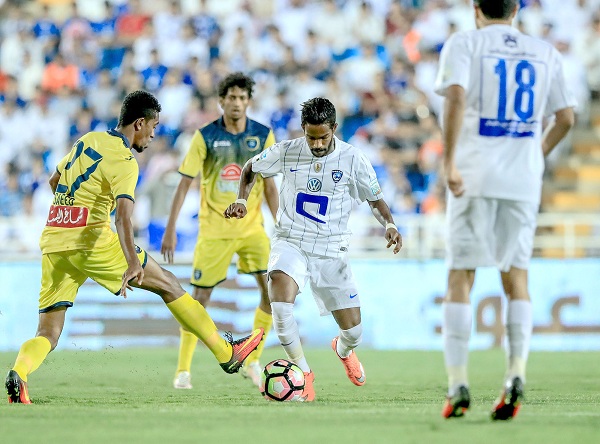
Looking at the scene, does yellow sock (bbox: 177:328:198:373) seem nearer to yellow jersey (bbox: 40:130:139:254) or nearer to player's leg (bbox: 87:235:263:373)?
player's leg (bbox: 87:235:263:373)

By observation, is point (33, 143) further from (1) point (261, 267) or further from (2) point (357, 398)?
(2) point (357, 398)

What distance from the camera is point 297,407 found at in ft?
23.0

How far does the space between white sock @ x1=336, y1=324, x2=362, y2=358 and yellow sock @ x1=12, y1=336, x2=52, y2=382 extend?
216 cm

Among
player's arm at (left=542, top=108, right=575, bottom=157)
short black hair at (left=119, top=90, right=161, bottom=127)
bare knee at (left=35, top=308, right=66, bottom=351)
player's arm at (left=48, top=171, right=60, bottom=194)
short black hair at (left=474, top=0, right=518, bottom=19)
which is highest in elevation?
short black hair at (left=474, top=0, right=518, bottom=19)

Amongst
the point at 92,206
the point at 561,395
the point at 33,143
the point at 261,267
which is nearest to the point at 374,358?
the point at 261,267

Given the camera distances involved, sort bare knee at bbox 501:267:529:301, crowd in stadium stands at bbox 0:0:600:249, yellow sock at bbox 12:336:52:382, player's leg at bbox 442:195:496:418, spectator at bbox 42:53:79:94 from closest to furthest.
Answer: player's leg at bbox 442:195:496:418 < bare knee at bbox 501:267:529:301 < yellow sock at bbox 12:336:52:382 < crowd in stadium stands at bbox 0:0:600:249 < spectator at bbox 42:53:79:94

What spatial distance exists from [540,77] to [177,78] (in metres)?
13.4

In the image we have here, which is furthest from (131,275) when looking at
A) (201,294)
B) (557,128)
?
(557,128)

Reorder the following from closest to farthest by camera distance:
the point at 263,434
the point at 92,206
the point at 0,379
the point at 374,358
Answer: the point at 263,434, the point at 92,206, the point at 0,379, the point at 374,358

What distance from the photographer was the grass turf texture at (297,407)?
5.46m

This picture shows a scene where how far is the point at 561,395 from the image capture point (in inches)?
332

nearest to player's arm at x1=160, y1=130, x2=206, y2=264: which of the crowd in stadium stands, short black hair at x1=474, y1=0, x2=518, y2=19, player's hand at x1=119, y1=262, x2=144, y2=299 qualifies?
player's hand at x1=119, y1=262, x2=144, y2=299

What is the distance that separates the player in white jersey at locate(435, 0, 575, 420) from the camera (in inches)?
237

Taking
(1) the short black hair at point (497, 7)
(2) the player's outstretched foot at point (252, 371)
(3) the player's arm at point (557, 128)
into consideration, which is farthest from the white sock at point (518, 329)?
(2) the player's outstretched foot at point (252, 371)
